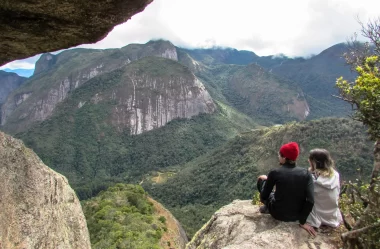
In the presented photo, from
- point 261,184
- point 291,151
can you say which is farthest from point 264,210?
point 291,151

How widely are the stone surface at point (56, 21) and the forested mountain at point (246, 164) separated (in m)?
46.0

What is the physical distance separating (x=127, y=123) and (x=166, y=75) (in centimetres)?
3781

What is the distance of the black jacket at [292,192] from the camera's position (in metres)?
7.42

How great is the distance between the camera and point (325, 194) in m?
7.91

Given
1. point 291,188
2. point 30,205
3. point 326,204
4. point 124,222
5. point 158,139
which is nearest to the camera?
point 291,188

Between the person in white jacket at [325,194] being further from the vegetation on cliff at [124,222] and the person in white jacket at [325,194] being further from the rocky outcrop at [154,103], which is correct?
the rocky outcrop at [154,103]

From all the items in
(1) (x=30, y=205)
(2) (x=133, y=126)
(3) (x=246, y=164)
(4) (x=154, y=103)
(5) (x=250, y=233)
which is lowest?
(3) (x=246, y=164)

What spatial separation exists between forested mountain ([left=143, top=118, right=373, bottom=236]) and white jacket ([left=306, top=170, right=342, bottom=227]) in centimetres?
4492

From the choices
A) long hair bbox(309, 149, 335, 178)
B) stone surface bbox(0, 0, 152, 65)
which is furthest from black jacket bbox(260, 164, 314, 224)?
stone surface bbox(0, 0, 152, 65)

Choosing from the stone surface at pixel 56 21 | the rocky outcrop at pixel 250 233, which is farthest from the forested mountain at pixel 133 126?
the stone surface at pixel 56 21

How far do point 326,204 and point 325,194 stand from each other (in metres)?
0.25

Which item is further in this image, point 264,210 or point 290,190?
point 264,210

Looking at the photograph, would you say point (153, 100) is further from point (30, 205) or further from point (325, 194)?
point (325, 194)

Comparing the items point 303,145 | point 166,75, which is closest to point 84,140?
point 166,75
